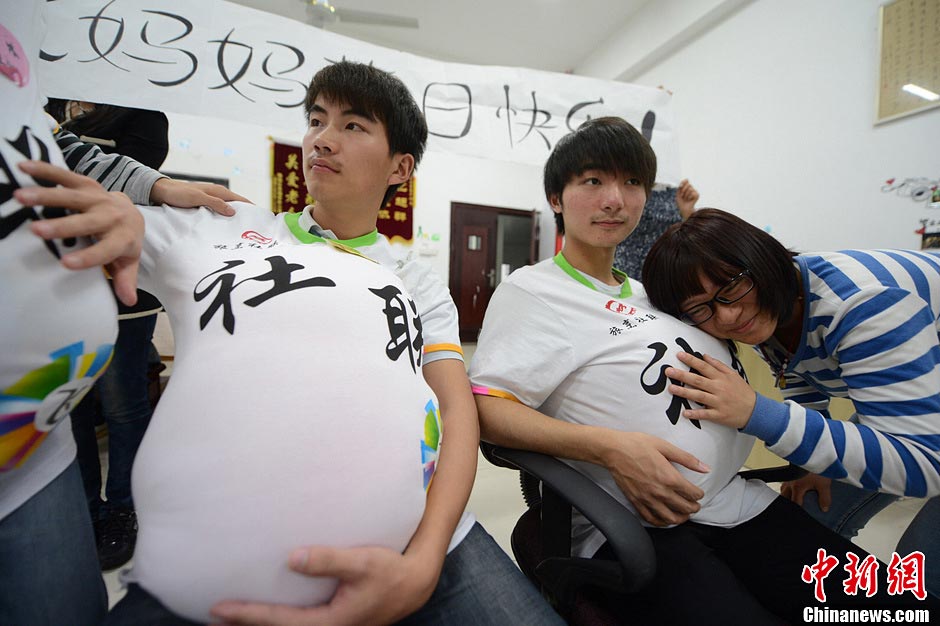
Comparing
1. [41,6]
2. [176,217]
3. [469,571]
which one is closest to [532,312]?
[469,571]

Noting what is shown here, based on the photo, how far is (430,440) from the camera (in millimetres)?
483

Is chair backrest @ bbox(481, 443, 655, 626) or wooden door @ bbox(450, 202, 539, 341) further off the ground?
wooden door @ bbox(450, 202, 539, 341)

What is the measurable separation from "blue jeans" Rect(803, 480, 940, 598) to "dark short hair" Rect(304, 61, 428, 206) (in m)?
1.33

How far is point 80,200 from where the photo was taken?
39cm

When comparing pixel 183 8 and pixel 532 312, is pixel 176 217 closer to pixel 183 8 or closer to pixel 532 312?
pixel 532 312

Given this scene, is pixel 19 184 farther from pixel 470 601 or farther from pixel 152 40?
pixel 152 40

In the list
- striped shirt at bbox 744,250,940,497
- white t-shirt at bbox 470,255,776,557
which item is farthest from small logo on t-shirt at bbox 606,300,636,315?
striped shirt at bbox 744,250,940,497

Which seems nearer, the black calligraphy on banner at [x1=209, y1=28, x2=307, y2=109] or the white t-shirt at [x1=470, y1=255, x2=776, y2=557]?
the white t-shirt at [x1=470, y1=255, x2=776, y2=557]

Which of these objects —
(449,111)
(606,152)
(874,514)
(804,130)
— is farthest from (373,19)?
(874,514)

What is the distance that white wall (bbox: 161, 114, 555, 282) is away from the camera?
3.18 meters

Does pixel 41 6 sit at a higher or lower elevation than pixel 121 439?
higher

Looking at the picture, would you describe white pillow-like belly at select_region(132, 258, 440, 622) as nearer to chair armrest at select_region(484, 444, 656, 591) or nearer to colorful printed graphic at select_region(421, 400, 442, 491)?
colorful printed graphic at select_region(421, 400, 442, 491)

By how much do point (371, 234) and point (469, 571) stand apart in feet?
2.13

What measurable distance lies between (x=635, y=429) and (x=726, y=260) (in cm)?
37
